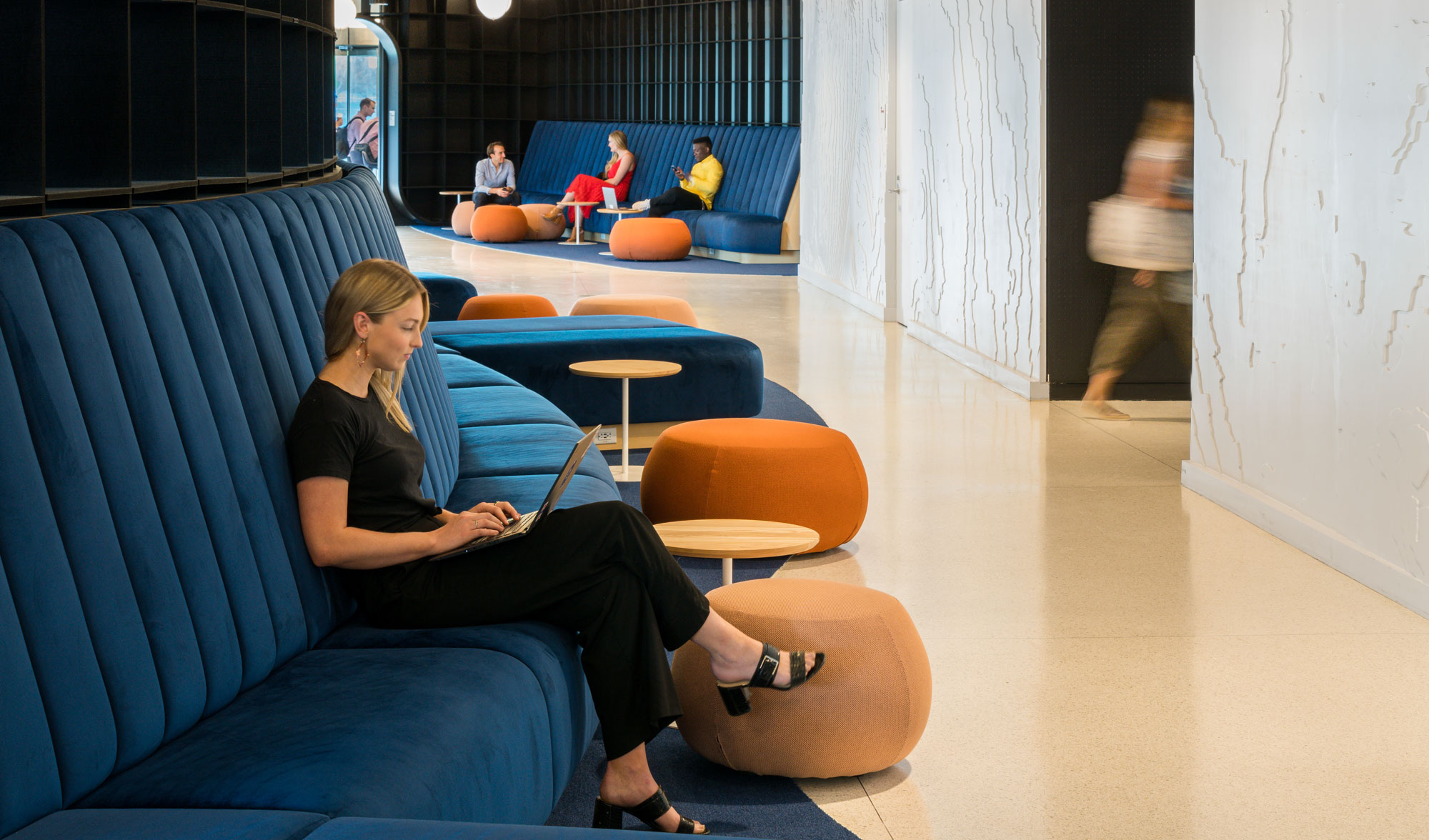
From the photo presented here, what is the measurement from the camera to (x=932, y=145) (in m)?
9.30

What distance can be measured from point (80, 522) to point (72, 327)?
0.99ft

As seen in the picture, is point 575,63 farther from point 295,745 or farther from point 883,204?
point 295,745

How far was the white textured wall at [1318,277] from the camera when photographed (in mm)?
3990

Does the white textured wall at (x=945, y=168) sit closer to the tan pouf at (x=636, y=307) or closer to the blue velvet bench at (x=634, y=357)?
the tan pouf at (x=636, y=307)

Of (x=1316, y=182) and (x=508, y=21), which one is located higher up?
(x=508, y=21)

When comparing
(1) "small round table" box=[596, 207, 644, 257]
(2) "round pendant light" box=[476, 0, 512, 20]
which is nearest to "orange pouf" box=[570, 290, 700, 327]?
(1) "small round table" box=[596, 207, 644, 257]

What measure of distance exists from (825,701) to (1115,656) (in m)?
1.20

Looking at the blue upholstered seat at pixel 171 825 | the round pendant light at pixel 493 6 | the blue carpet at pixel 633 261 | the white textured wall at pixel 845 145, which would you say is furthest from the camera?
the round pendant light at pixel 493 6

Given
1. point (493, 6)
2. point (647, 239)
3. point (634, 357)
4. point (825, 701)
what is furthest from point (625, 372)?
point (493, 6)

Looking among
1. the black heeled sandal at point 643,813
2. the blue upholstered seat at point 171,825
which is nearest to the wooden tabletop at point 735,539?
the black heeled sandal at point 643,813

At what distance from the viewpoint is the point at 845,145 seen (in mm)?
12188

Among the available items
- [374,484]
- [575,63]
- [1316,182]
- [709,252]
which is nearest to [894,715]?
[374,484]

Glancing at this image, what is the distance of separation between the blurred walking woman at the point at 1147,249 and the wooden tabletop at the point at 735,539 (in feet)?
12.6

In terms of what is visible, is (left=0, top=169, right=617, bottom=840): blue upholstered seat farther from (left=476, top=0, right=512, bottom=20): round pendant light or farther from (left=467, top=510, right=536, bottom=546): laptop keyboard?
(left=476, top=0, right=512, bottom=20): round pendant light
